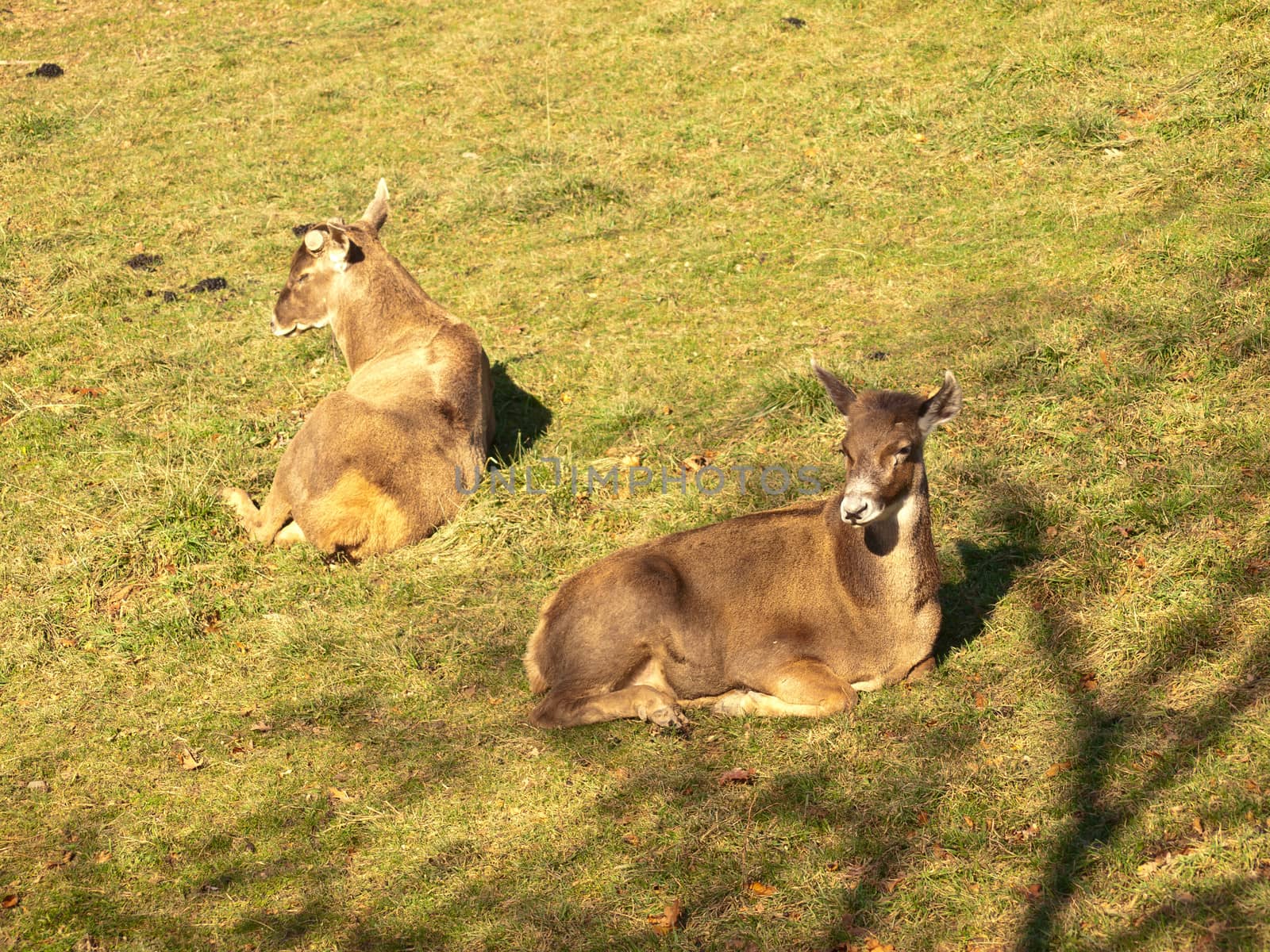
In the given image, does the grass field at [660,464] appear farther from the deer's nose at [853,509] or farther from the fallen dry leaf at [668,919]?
the deer's nose at [853,509]

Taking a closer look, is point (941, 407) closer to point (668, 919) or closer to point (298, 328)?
point (668, 919)

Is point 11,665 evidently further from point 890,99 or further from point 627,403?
point 890,99

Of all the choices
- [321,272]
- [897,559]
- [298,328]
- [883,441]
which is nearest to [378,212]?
[321,272]

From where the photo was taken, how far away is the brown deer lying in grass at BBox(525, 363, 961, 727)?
23.6 feet

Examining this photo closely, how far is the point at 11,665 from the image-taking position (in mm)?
8398

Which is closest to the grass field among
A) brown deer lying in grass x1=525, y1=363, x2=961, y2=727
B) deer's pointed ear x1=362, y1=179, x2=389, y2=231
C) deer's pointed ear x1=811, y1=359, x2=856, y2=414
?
brown deer lying in grass x1=525, y1=363, x2=961, y2=727

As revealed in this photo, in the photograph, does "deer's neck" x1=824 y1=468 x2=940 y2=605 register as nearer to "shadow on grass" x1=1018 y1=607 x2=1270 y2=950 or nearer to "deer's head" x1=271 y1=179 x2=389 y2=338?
"shadow on grass" x1=1018 y1=607 x2=1270 y2=950

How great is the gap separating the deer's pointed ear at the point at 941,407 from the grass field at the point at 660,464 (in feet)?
4.84

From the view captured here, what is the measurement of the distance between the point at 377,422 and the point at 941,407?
469 cm

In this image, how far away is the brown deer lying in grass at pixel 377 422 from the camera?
31.3 ft

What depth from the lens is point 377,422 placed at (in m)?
9.85

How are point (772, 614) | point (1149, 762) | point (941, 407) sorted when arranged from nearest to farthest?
1. point (1149, 762)
2. point (941, 407)
3. point (772, 614)

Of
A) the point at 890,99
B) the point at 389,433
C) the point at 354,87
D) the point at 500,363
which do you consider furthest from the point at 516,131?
the point at 389,433

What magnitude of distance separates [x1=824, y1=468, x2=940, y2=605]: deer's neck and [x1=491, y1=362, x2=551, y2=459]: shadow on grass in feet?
13.5
